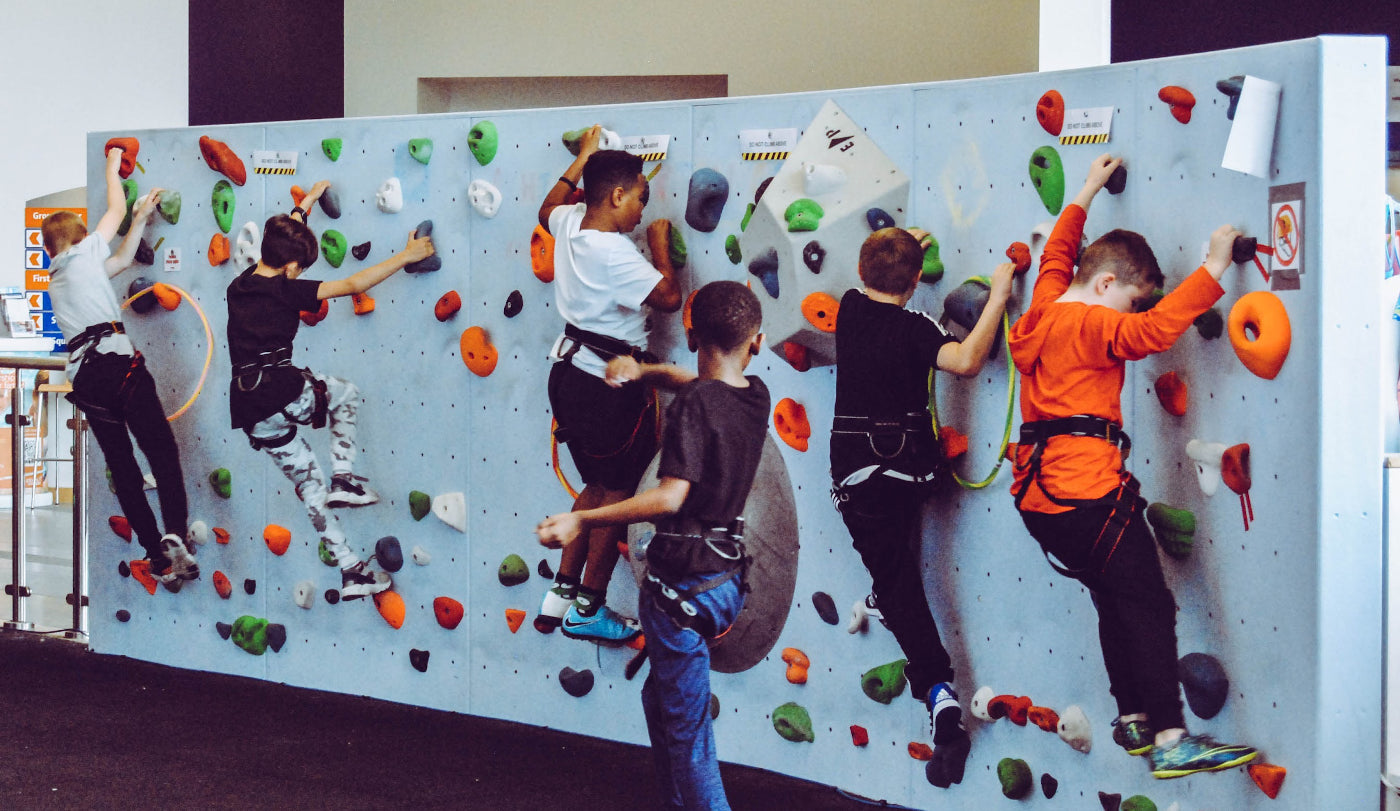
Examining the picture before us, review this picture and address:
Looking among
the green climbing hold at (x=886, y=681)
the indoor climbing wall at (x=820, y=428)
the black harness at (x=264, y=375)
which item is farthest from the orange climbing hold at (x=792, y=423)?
the black harness at (x=264, y=375)

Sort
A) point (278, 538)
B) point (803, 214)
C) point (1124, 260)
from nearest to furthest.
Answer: point (1124, 260)
point (803, 214)
point (278, 538)

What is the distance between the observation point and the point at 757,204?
3229 millimetres

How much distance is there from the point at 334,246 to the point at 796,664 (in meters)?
1.93

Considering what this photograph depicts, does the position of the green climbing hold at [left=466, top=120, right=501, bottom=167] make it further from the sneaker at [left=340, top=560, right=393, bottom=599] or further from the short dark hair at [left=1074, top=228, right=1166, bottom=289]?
the short dark hair at [left=1074, top=228, right=1166, bottom=289]

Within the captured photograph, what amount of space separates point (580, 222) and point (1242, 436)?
67.4 inches

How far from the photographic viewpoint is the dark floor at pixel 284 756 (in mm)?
3162

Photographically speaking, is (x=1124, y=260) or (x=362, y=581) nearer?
(x=1124, y=260)

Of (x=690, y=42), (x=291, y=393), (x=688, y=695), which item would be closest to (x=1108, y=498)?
(x=688, y=695)

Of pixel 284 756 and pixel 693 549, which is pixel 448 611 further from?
pixel 693 549

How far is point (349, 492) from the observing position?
3916mm

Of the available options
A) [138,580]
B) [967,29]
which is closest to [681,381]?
[138,580]

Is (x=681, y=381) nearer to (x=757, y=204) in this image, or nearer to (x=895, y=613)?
(x=757, y=204)

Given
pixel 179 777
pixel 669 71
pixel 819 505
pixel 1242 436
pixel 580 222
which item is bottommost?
pixel 179 777

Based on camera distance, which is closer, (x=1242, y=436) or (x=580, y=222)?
(x=1242, y=436)
